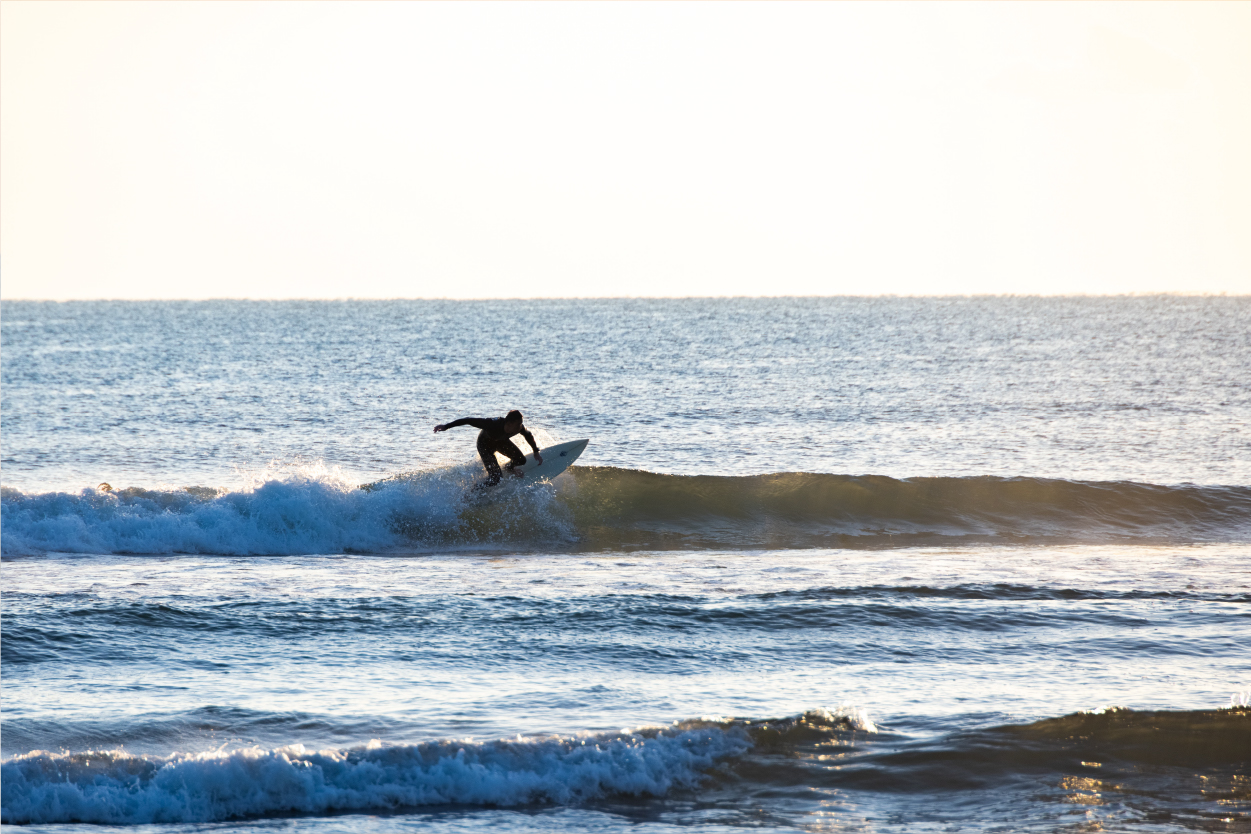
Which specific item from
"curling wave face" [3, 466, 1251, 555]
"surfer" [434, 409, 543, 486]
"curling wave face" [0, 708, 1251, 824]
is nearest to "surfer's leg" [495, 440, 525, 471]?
"surfer" [434, 409, 543, 486]

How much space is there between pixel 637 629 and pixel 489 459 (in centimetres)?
765

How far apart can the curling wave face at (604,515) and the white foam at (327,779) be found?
9274mm

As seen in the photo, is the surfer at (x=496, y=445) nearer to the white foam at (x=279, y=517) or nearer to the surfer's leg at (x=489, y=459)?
the surfer's leg at (x=489, y=459)

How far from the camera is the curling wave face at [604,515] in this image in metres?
16.6

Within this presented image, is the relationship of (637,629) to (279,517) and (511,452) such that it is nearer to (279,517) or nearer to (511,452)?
(511,452)

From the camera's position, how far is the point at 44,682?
29.5 feet

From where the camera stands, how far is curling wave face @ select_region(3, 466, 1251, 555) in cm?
1659

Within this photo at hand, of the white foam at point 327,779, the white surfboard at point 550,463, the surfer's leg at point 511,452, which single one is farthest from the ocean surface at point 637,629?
the surfer's leg at point 511,452

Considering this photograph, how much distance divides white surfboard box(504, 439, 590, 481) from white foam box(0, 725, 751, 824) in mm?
10869

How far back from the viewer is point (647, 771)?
7.27m

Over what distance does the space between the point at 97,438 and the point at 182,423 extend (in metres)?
3.42

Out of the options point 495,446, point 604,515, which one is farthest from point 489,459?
point 604,515

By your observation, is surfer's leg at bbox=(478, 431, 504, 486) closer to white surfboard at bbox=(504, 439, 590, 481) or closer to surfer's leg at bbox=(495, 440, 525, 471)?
surfer's leg at bbox=(495, 440, 525, 471)

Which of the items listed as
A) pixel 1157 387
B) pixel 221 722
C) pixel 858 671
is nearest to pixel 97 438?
pixel 221 722
